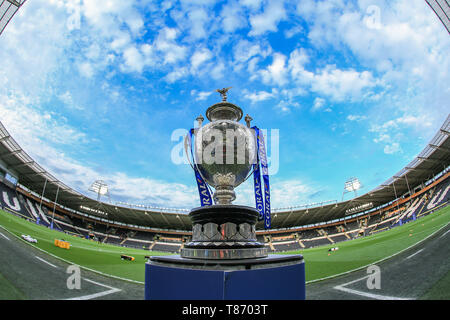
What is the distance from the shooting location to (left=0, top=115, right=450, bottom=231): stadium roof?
25292 millimetres

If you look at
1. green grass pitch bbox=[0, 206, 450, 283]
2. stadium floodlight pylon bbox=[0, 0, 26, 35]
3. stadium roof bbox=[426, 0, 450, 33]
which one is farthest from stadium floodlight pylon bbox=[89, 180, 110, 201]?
stadium roof bbox=[426, 0, 450, 33]

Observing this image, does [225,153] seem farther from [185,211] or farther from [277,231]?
[277,231]

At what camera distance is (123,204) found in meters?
40.5

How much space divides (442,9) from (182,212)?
41.5 metres

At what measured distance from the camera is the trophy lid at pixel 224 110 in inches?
88.1

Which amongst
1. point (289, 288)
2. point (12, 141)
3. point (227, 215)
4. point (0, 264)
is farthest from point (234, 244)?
point (12, 141)

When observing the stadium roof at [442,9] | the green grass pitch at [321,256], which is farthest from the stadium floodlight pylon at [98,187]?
the stadium roof at [442,9]

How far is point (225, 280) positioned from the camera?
119 cm

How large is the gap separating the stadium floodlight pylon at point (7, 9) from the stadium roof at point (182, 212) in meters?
20.7

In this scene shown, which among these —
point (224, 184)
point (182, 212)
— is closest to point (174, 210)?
point (182, 212)

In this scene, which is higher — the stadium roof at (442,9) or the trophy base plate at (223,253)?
the stadium roof at (442,9)

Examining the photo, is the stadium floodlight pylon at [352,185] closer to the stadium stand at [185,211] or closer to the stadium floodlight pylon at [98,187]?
the stadium stand at [185,211]

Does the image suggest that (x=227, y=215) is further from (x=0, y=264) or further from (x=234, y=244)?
(x=0, y=264)
